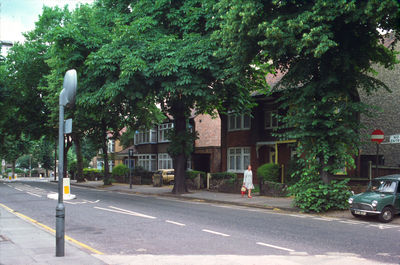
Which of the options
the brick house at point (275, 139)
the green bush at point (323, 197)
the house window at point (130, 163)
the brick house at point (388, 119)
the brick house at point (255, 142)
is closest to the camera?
the green bush at point (323, 197)

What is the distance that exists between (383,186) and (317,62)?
16.8ft

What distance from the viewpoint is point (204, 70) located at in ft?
65.3

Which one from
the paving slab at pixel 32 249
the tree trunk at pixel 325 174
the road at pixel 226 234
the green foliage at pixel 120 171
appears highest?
the tree trunk at pixel 325 174

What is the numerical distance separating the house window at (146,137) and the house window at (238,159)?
16.3 m

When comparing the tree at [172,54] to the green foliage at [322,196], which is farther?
the tree at [172,54]

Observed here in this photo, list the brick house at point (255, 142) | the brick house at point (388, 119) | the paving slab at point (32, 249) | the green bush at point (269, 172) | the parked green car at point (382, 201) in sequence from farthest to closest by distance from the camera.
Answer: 1. the brick house at point (255, 142)
2. the brick house at point (388, 119)
3. the green bush at point (269, 172)
4. the parked green car at point (382, 201)
5. the paving slab at point (32, 249)

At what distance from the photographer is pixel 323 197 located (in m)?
15.8

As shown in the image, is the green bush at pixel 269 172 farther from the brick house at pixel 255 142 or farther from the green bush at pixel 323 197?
the green bush at pixel 323 197

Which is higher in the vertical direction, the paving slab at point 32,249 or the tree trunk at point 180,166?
the tree trunk at point 180,166

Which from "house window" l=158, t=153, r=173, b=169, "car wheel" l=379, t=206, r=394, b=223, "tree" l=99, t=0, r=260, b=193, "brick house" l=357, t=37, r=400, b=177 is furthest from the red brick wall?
"car wheel" l=379, t=206, r=394, b=223

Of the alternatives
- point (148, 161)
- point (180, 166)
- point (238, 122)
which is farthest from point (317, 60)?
point (148, 161)

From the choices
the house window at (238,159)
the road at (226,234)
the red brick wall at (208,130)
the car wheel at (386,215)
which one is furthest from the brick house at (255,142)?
the car wheel at (386,215)

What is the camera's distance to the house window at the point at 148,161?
1834 inches

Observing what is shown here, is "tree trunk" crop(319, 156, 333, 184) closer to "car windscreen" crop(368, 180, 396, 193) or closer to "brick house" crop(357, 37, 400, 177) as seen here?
"car windscreen" crop(368, 180, 396, 193)
